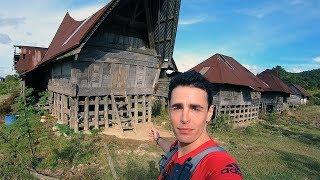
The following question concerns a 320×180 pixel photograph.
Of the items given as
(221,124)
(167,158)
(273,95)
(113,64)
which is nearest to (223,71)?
(221,124)

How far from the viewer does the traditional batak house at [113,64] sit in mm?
15008

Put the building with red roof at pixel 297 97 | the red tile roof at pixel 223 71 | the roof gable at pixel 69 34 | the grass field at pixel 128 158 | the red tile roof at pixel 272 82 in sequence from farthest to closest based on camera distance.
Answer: the building with red roof at pixel 297 97
the red tile roof at pixel 272 82
the red tile roof at pixel 223 71
the roof gable at pixel 69 34
the grass field at pixel 128 158

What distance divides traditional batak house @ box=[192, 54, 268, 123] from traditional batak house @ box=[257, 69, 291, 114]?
766 cm

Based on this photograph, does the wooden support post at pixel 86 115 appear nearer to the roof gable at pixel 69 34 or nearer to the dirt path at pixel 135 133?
the dirt path at pixel 135 133

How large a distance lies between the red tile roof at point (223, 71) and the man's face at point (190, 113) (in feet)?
71.5

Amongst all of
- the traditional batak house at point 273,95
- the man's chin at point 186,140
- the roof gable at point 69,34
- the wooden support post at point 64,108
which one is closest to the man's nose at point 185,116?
the man's chin at point 186,140

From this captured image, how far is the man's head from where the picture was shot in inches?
96.2

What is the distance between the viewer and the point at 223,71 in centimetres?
2583

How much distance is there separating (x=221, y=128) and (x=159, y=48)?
725 cm

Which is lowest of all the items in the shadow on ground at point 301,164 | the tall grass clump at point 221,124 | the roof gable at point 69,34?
the shadow on ground at point 301,164

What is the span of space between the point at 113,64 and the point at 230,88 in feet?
41.5

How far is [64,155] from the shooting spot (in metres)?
11.3

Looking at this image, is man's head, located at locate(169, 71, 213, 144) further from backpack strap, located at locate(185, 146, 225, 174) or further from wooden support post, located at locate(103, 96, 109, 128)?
wooden support post, located at locate(103, 96, 109, 128)

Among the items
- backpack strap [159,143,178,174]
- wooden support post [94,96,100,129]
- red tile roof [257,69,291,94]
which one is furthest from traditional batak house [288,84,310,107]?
backpack strap [159,143,178,174]
